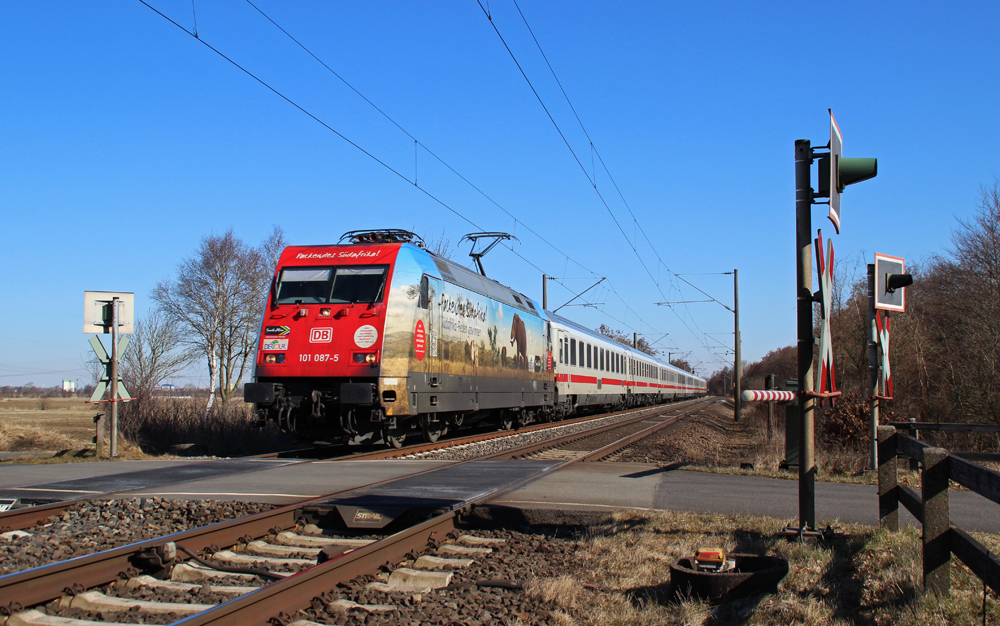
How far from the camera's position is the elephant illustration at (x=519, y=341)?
19516 millimetres

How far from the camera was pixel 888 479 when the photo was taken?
5695 mm

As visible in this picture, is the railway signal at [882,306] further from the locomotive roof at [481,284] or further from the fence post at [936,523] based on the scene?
the locomotive roof at [481,284]

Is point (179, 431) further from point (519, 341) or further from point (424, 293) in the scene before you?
point (519, 341)

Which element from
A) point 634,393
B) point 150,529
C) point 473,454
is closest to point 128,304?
point 473,454

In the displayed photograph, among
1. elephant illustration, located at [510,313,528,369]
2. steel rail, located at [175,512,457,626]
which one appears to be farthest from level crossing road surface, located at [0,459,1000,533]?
elephant illustration, located at [510,313,528,369]

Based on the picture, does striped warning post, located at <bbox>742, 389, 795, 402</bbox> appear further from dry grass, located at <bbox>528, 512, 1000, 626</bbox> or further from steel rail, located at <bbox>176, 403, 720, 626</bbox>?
steel rail, located at <bbox>176, 403, 720, 626</bbox>

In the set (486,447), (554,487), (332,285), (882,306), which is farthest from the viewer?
(486,447)

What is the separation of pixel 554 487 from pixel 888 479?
394 cm

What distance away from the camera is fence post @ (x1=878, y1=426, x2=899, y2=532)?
5.61 m

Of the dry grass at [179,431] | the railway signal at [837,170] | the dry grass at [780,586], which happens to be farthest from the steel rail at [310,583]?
the dry grass at [179,431]

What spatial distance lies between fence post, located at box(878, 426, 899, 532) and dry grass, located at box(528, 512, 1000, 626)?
0.45 feet

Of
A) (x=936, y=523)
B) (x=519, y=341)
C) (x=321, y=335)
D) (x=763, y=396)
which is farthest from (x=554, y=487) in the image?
(x=519, y=341)

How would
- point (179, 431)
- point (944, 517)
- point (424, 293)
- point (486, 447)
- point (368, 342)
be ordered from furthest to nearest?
point (179, 431), point (486, 447), point (424, 293), point (368, 342), point (944, 517)

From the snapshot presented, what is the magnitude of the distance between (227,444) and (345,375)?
6046 mm
